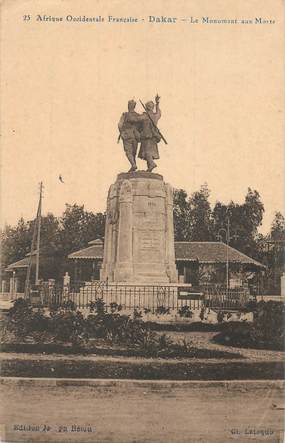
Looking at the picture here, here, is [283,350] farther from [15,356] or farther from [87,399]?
[15,356]

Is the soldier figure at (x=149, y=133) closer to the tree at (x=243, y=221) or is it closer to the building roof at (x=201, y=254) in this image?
the building roof at (x=201, y=254)

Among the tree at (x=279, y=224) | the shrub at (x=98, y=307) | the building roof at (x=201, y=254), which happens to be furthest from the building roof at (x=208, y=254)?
the shrub at (x=98, y=307)

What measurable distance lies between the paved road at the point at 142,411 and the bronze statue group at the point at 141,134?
8201mm

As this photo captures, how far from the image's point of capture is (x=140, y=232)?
14266 millimetres

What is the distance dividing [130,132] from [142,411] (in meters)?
8.89

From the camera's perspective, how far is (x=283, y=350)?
370 inches

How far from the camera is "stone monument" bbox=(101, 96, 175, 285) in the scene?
1395 centimetres

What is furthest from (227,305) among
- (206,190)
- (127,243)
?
(206,190)

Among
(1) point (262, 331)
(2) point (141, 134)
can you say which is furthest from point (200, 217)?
(1) point (262, 331)

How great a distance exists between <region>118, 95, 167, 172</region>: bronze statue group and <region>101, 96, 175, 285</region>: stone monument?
0.03 metres

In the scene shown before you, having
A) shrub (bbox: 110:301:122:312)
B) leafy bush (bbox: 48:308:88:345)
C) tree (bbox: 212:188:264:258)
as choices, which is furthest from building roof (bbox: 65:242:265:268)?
leafy bush (bbox: 48:308:88:345)

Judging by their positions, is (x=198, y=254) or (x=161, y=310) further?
(x=198, y=254)

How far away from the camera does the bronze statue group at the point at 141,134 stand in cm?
1437

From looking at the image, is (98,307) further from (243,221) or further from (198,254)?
(243,221)
